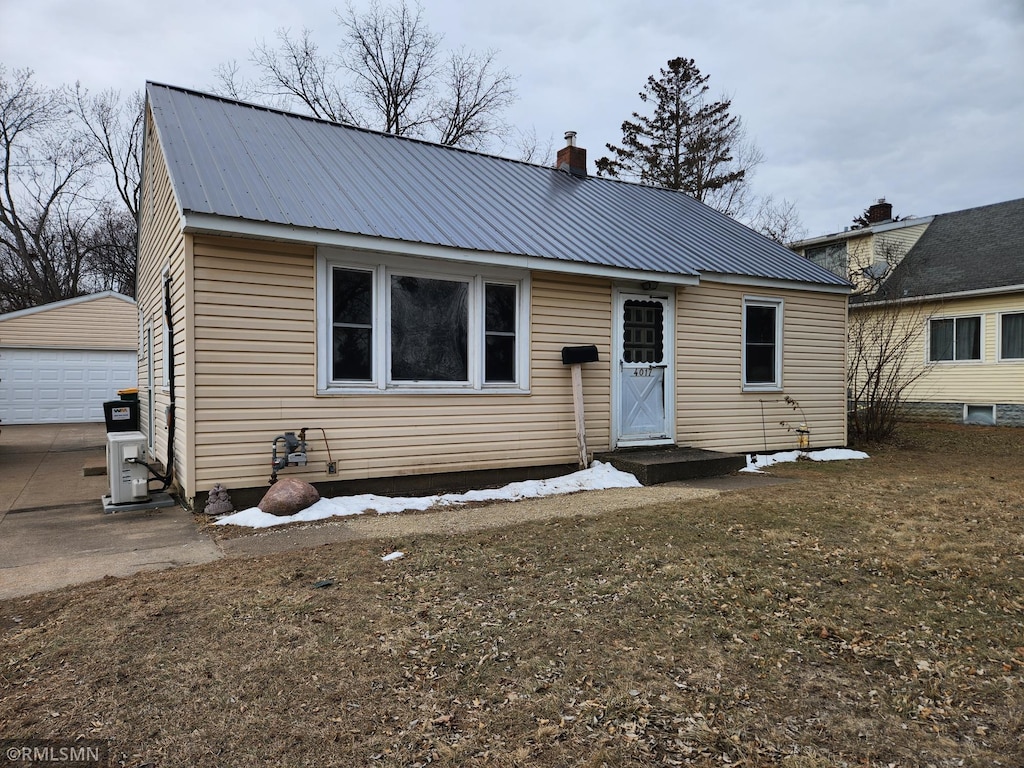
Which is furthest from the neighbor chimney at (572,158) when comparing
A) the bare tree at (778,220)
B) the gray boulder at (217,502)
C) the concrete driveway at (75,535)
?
the bare tree at (778,220)

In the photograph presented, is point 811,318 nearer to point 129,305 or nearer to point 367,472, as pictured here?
point 367,472

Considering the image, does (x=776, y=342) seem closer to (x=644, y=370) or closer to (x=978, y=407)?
(x=644, y=370)

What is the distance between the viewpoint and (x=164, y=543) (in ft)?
16.7

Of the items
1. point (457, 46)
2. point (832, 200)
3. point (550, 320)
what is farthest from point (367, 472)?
point (832, 200)

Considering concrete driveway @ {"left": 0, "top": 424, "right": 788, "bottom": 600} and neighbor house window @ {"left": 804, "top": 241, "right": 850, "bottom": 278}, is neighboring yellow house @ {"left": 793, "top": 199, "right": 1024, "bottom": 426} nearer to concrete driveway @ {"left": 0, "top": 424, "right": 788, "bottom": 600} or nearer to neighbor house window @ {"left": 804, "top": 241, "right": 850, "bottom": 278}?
neighbor house window @ {"left": 804, "top": 241, "right": 850, "bottom": 278}

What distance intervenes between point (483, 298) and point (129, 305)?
17.0 meters

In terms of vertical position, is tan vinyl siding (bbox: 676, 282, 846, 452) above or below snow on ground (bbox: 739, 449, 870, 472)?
above

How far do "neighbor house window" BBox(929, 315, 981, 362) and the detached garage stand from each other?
23285mm

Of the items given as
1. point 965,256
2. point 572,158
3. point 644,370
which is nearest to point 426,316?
point 644,370

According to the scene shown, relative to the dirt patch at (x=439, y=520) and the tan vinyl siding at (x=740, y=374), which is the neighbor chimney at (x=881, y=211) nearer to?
the tan vinyl siding at (x=740, y=374)

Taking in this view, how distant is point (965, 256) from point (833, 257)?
3251 mm

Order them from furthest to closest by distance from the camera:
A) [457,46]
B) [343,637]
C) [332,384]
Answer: [457,46] < [332,384] < [343,637]

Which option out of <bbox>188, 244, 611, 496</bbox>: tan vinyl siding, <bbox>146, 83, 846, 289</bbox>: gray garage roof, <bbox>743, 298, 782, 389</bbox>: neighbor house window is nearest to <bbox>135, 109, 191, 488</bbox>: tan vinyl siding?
<bbox>188, 244, 611, 496</bbox>: tan vinyl siding

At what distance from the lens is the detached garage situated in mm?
17781
